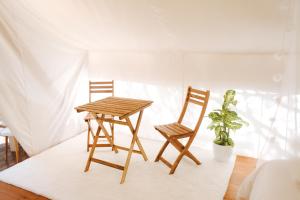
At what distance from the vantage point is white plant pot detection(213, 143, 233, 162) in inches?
112

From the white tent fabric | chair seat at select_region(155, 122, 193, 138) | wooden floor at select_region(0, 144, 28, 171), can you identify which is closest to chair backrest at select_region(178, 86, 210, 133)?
chair seat at select_region(155, 122, 193, 138)

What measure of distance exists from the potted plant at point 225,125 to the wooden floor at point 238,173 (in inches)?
7.3

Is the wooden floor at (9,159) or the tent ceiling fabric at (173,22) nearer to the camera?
the tent ceiling fabric at (173,22)

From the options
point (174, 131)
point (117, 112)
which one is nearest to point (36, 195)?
point (117, 112)

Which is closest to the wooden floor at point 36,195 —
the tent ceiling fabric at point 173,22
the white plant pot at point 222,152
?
the white plant pot at point 222,152

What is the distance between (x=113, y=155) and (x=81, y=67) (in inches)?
64.8

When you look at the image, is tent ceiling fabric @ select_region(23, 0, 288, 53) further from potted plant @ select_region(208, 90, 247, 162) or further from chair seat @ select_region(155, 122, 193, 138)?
chair seat @ select_region(155, 122, 193, 138)

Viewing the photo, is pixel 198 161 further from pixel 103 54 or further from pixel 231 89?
pixel 103 54

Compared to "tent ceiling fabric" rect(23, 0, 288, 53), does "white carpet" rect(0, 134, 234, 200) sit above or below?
below

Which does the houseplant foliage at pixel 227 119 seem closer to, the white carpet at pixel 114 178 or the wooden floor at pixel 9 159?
the white carpet at pixel 114 178

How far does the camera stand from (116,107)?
2557 millimetres

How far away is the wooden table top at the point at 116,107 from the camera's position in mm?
2319

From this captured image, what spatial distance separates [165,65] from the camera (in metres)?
3.38

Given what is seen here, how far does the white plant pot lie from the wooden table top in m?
1.09
